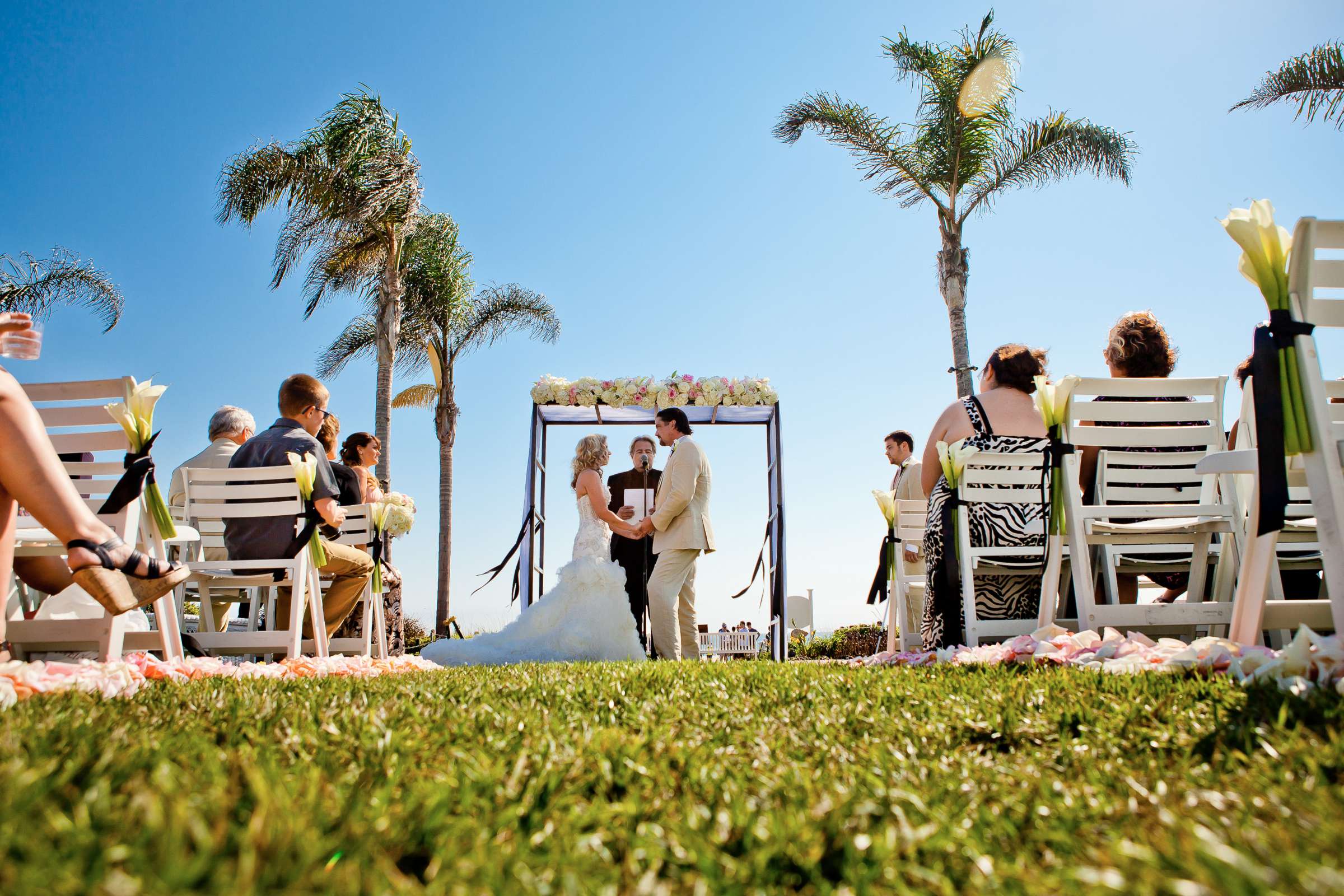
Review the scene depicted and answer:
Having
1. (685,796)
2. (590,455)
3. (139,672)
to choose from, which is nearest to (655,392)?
(590,455)

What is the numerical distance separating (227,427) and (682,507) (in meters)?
4.01

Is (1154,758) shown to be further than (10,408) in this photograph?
No

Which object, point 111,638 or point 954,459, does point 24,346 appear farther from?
point 954,459

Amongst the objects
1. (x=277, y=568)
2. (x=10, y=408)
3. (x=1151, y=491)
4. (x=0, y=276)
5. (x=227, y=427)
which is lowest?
(x=277, y=568)

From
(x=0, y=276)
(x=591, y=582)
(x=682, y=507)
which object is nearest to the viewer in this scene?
(x=682, y=507)

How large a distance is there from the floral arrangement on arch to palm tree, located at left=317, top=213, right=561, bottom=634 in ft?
28.4

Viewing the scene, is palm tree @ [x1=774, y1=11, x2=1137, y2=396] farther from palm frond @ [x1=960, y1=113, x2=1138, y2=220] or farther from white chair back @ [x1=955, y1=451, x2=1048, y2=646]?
white chair back @ [x1=955, y1=451, x2=1048, y2=646]

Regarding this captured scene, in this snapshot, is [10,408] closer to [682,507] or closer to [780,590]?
[682,507]

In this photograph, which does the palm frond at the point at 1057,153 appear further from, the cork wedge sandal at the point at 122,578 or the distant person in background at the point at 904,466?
the cork wedge sandal at the point at 122,578

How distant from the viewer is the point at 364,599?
637 centimetres

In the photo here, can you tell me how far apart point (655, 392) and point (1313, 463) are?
891cm

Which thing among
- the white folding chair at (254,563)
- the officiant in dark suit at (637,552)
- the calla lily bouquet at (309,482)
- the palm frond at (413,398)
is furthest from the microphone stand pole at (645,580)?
the palm frond at (413,398)

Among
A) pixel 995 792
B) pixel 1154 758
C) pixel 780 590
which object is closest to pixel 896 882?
pixel 995 792

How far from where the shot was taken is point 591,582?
25.0 ft
